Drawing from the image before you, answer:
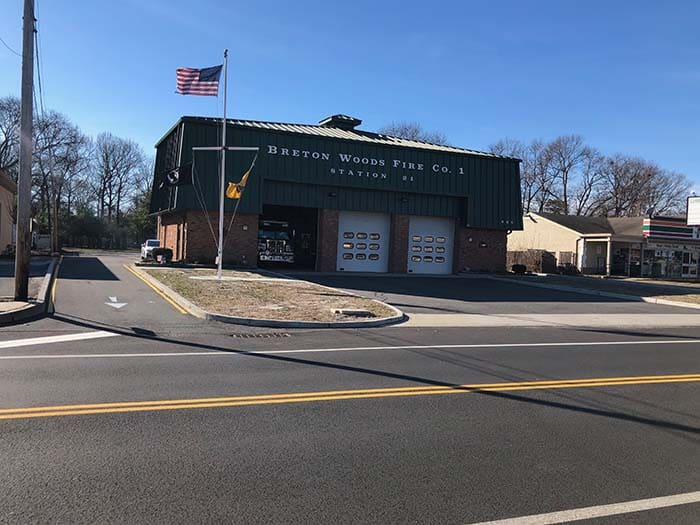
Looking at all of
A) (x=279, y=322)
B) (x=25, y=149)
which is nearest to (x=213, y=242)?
(x=25, y=149)

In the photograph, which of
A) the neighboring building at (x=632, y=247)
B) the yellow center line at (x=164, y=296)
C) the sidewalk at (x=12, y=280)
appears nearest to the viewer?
the yellow center line at (x=164, y=296)

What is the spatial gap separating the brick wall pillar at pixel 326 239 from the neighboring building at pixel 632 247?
68.2 ft

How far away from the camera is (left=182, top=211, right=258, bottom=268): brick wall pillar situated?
28.8m

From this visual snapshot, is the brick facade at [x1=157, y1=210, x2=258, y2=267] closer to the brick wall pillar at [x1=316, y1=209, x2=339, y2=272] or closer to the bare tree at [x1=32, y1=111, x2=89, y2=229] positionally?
the brick wall pillar at [x1=316, y1=209, x2=339, y2=272]

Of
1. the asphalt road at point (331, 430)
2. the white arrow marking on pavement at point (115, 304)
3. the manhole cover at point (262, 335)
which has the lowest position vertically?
the manhole cover at point (262, 335)

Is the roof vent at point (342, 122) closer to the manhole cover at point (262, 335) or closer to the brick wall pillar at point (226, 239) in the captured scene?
the brick wall pillar at point (226, 239)

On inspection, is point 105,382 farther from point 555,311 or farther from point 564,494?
point 555,311

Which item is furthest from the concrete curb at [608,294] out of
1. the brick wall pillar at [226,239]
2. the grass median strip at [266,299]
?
the brick wall pillar at [226,239]

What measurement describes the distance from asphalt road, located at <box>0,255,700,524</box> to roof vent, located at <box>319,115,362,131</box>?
2752cm

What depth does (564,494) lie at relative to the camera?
427 centimetres

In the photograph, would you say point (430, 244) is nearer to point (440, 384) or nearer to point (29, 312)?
point (29, 312)

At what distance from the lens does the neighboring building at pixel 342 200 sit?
2898cm

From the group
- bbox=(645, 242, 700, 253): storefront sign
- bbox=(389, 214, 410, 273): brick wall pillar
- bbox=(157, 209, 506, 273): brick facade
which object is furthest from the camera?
bbox=(645, 242, 700, 253): storefront sign

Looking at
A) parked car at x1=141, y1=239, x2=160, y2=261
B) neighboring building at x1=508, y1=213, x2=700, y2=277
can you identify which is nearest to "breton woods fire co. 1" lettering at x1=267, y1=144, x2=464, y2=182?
parked car at x1=141, y1=239, x2=160, y2=261
